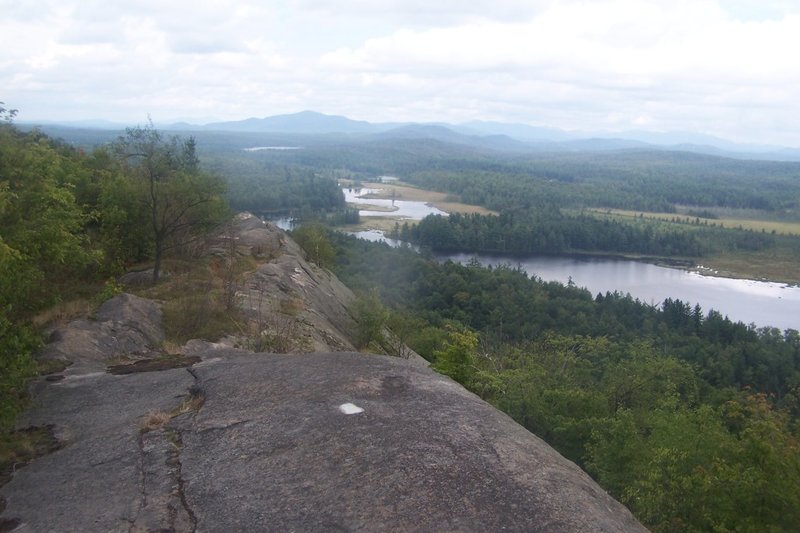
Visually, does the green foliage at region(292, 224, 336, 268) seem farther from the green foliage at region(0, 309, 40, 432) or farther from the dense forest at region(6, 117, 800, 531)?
the green foliage at region(0, 309, 40, 432)

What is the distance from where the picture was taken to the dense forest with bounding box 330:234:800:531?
1334 cm

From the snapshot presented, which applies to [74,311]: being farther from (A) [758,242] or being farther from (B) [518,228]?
(A) [758,242]

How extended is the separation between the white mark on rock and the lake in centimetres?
7054

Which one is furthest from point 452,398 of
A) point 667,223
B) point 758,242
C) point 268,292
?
point 667,223

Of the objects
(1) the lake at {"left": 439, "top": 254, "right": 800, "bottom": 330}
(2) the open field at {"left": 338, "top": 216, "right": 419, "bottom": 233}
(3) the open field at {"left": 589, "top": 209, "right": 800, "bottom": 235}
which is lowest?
(1) the lake at {"left": 439, "top": 254, "right": 800, "bottom": 330}

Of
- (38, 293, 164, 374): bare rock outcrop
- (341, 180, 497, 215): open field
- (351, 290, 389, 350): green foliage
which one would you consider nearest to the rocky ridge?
(38, 293, 164, 374): bare rock outcrop

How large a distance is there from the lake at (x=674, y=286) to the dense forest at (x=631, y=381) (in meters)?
17.7

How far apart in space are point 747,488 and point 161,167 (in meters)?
17.9

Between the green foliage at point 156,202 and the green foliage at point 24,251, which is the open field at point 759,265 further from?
the green foliage at point 24,251

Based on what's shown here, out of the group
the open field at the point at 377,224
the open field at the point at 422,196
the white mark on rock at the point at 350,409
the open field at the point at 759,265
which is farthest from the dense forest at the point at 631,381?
the open field at the point at 422,196

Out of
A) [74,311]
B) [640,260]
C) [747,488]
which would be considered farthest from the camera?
[640,260]

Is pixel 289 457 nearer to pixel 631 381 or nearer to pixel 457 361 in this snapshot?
pixel 457 361

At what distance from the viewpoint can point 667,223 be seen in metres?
136

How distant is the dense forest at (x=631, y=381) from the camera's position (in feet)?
43.8
